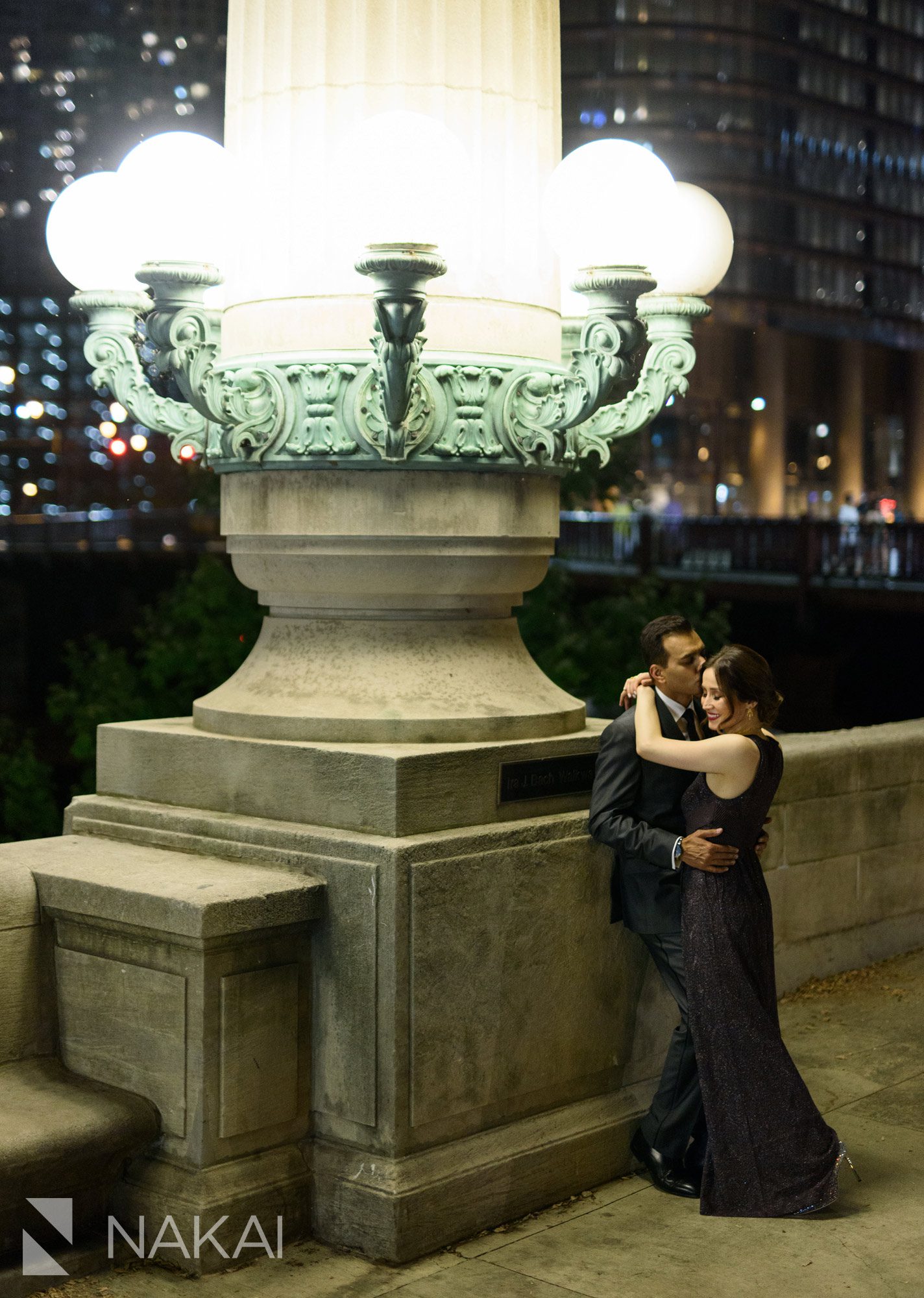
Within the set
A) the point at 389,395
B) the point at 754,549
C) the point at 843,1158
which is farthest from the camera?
the point at 754,549

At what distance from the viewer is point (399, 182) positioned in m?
4.43

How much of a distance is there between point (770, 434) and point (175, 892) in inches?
3414

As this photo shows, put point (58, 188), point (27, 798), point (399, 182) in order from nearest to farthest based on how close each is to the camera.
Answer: point (399, 182)
point (27, 798)
point (58, 188)


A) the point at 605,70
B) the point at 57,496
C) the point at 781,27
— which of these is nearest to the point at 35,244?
the point at 57,496

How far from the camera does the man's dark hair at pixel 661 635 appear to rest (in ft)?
16.3

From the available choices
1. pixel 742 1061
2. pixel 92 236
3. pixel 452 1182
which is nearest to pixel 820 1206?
pixel 742 1061

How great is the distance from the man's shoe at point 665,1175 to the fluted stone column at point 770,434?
83.4 m

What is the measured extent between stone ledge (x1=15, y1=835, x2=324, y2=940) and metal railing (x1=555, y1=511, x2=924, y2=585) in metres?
19.6

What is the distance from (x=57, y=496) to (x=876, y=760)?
11715 centimetres

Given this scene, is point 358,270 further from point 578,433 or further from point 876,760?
point 876,760

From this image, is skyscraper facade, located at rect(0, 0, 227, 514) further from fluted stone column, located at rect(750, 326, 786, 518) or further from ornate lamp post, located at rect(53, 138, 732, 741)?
ornate lamp post, located at rect(53, 138, 732, 741)

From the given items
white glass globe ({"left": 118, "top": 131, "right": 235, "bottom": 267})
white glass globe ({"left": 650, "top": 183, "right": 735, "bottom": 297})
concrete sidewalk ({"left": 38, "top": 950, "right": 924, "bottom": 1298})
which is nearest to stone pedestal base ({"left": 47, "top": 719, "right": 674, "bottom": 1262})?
concrete sidewalk ({"left": 38, "top": 950, "right": 924, "bottom": 1298})

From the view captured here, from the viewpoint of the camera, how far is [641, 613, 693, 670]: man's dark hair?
495cm

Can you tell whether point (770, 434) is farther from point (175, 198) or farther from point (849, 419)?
point (175, 198)
